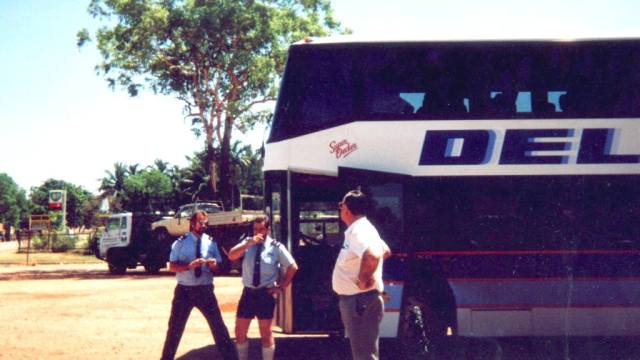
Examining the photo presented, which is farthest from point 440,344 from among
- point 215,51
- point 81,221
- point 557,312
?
point 81,221

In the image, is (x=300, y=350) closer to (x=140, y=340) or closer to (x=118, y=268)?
(x=140, y=340)

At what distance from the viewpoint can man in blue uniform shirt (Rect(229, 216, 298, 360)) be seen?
7.11 m

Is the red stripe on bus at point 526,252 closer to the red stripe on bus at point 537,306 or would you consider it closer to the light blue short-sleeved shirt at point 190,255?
the red stripe on bus at point 537,306

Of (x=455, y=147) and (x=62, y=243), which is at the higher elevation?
(x=455, y=147)

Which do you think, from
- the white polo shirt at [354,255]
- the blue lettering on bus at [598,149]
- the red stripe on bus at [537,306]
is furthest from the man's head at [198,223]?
the blue lettering on bus at [598,149]

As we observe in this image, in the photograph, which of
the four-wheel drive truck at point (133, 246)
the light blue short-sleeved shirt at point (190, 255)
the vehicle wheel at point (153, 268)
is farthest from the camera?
the vehicle wheel at point (153, 268)

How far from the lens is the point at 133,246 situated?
26.9m

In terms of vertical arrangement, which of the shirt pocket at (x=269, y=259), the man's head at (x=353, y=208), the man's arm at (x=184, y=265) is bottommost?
the man's arm at (x=184, y=265)

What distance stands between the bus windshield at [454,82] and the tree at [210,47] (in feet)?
68.0

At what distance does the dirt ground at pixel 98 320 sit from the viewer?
950 cm

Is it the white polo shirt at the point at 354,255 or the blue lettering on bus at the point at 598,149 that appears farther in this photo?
the blue lettering on bus at the point at 598,149

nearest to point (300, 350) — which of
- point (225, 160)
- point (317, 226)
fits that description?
point (317, 226)

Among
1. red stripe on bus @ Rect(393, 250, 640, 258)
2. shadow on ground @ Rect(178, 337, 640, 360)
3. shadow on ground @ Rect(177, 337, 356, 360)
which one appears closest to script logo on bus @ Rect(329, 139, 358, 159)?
red stripe on bus @ Rect(393, 250, 640, 258)

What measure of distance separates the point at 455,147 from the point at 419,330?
2.54 meters
